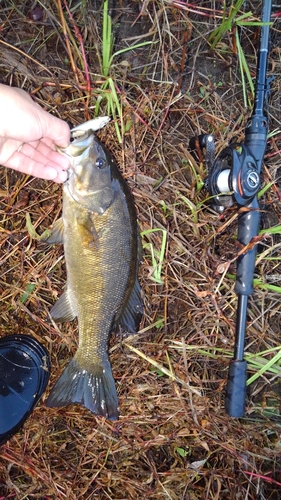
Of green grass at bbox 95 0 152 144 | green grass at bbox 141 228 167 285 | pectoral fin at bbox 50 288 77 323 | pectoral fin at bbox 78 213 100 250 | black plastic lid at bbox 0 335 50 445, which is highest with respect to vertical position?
green grass at bbox 95 0 152 144

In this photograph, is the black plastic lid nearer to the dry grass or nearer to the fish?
the dry grass

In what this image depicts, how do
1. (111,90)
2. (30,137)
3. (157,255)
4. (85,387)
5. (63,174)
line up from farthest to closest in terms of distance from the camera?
(157,255) → (111,90) → (85,387) → (63,174) → (30,137)

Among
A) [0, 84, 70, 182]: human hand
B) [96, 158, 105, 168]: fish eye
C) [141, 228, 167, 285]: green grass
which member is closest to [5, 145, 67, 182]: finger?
[0, 84, 70, 182]: human hand

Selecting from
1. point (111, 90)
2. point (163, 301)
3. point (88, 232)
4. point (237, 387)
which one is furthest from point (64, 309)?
point (111, 90)

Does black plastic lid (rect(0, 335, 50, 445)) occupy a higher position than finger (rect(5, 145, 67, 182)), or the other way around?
finger (rect(5, 145, 67, 182))

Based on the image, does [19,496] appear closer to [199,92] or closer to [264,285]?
[264,285]

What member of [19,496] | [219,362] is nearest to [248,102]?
[219,362]

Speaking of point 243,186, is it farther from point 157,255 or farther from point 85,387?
point 85,387
